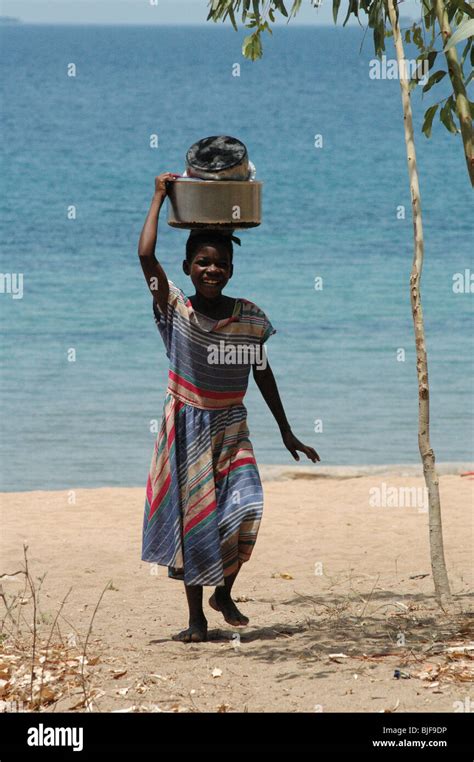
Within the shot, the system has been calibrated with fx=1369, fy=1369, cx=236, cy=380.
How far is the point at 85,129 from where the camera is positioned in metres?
40.2

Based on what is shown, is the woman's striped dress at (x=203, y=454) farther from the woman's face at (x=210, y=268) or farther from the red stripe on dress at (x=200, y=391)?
the woman's face at (x=210, y=268)

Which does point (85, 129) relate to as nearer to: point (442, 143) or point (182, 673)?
point (442, 143)

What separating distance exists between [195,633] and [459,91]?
2482mm

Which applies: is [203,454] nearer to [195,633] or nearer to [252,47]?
[195,633]

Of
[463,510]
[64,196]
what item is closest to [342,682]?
[463,510]

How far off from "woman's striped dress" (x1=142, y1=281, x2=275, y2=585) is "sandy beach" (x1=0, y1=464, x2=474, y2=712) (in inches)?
16.7

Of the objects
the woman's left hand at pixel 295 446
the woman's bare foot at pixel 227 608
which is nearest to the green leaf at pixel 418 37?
the woman's left hand at pixel 295 446

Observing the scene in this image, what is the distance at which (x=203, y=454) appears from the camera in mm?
5633

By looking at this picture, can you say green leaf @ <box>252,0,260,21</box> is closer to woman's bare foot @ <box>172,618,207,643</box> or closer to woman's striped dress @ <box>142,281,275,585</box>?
woman's striped dress @ <box>142,281,275,585</box>

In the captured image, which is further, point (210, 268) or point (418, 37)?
point (418, 37)

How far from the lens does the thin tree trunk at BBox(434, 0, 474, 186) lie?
551 centimetres

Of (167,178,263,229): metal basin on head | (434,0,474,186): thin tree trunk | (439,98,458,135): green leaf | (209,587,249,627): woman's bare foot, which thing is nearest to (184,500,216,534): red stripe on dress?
(209,587,249,627): woman's bare foot

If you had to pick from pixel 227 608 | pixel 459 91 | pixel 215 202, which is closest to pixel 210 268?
pixel 215 202

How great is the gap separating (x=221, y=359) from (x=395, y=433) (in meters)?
6.57
